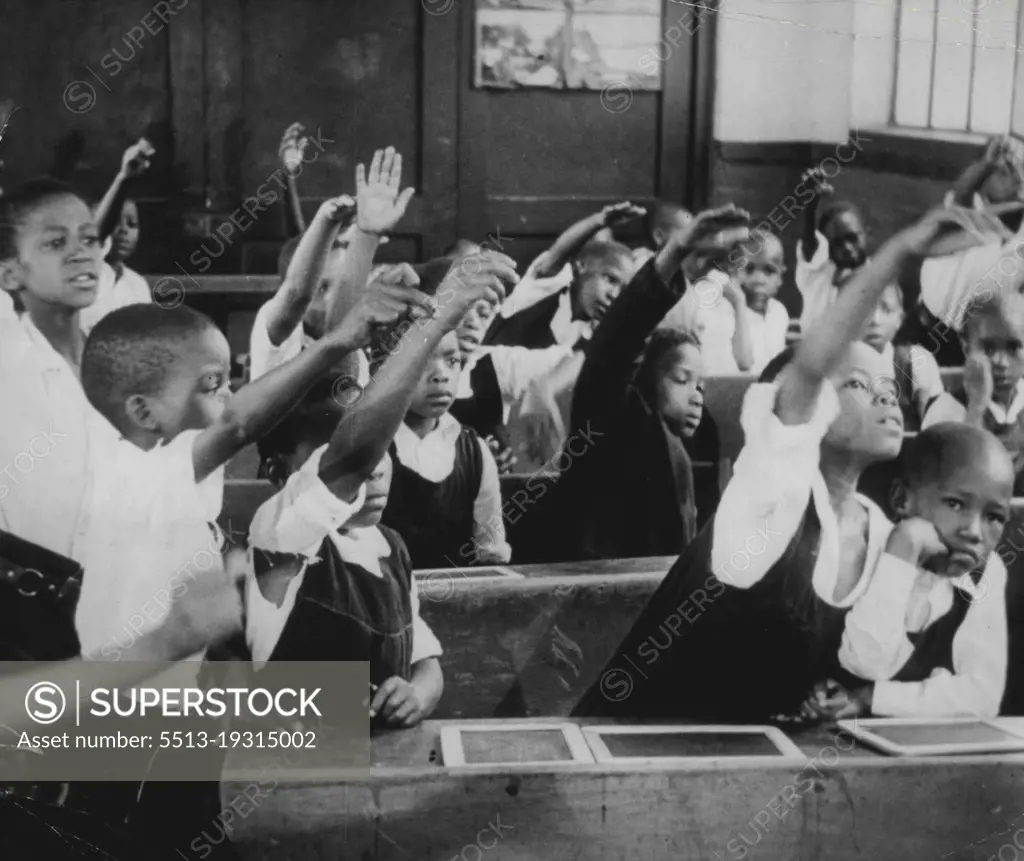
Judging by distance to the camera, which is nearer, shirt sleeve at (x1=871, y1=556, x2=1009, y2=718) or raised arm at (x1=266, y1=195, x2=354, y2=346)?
raised arm at (x1=266, y1=195, x2=354, y2=346)

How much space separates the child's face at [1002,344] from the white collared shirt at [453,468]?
155cm

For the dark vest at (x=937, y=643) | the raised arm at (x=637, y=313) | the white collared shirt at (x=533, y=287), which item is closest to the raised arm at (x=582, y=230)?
the white collared shirt at (x=533, y=287)

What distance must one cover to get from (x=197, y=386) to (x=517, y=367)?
935mm

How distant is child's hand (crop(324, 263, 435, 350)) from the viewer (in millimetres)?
4035

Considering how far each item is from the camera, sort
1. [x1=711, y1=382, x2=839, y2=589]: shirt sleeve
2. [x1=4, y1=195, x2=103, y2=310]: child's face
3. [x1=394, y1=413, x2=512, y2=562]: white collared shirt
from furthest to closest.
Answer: [x1=711, y1=382, x2=839, y2=589]: shirt sleeve
[x1=394, y1=413, x2=512, y2=562]: white collared shirt
[x1=4, y1=195, x2=103, y2=310]: child's face

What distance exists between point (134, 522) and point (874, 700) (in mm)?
2298

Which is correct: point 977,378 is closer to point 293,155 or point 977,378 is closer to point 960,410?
point 960,410

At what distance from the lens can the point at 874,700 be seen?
4.39 meters

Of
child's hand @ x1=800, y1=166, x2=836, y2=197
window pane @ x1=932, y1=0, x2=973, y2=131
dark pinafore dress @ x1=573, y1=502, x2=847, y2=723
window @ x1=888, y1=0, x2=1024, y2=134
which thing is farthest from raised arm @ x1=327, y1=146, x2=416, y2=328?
window pane @ x1=932, y1=0, x2=973, y2=131

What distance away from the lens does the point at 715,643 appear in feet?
14.1

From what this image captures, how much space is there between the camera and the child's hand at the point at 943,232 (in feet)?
13.9

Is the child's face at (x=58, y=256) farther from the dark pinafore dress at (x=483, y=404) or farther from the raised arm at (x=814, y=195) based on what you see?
the raised arm at (x=814, y=195)

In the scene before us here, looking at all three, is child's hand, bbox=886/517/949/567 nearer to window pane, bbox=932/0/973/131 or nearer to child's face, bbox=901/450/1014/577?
child's face, bbox=901/450/1014/577

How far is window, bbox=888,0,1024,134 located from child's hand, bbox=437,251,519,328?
1.28 m
